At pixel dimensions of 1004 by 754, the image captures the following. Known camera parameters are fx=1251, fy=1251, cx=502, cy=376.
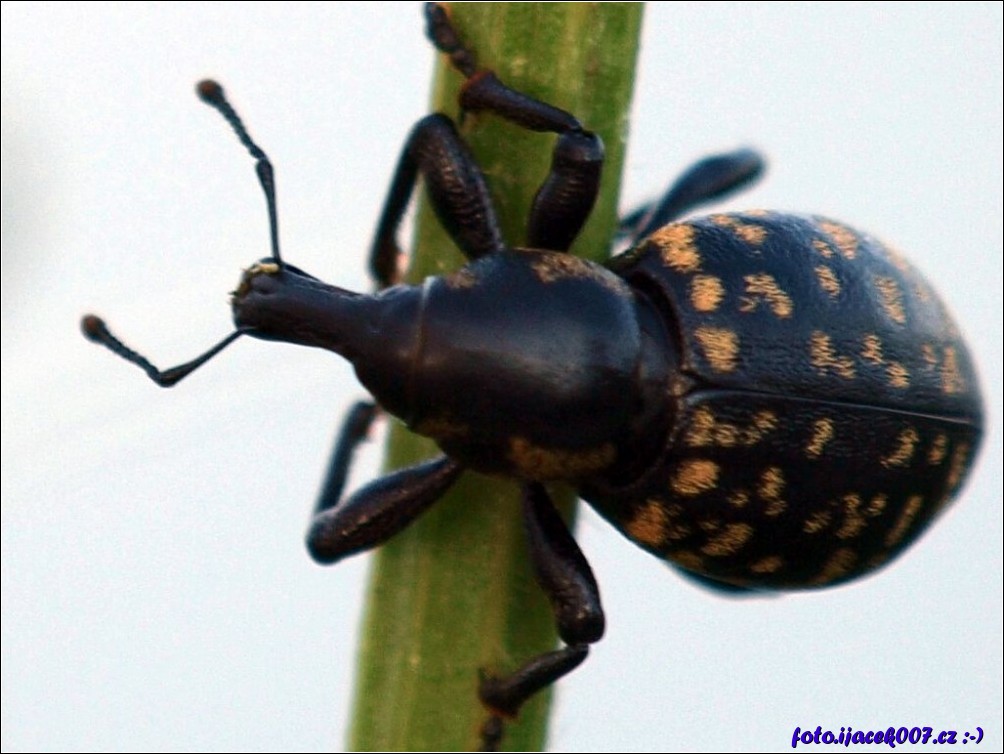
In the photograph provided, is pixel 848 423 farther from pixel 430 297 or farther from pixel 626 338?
pixel 430 297

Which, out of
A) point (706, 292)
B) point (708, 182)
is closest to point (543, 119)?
point (706, 292)

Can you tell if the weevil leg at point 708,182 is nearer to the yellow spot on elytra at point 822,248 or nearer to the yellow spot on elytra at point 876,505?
the yellow spot on elytra at point 822,248

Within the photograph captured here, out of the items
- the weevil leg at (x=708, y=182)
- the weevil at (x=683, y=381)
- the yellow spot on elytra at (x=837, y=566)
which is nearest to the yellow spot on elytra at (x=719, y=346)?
the weevil at (x=683, y=381)

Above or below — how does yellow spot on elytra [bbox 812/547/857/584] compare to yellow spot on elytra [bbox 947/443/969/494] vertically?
below

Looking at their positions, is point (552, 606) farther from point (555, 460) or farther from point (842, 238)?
point (842, 238)

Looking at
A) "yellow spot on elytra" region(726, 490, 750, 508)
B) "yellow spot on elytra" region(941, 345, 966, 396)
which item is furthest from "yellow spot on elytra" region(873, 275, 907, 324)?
"yellow spot on elytra" region(726, 490, 750, 508)

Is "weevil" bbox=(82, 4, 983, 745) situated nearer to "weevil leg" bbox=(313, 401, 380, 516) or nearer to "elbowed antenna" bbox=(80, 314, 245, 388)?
"elbowed antenna" bbox=(80, 314, 245, 388)
